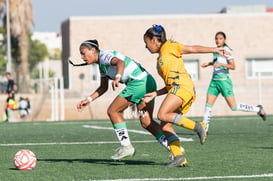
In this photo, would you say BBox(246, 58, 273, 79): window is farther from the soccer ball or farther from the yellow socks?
the soccer ball

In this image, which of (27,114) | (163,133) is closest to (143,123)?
(163,133)

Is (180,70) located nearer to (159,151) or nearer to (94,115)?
(159,151)

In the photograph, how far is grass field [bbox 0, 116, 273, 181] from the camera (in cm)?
898

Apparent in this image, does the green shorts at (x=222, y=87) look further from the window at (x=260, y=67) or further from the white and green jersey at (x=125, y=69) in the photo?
the window at (x=260, y=67)

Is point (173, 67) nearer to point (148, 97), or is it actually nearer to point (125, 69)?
point (148, 97)

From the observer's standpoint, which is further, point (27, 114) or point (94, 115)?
point (27, 114)

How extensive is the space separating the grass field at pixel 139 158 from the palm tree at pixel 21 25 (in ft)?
109

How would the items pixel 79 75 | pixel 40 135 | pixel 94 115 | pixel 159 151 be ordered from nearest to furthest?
pixel 159 151 → pixel 40 135 → pixel 94 115 → pixel 79 75

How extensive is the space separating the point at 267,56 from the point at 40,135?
110 feet

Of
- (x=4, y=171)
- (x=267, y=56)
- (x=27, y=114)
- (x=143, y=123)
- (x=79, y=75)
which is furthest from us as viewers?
(x=267, y=56)

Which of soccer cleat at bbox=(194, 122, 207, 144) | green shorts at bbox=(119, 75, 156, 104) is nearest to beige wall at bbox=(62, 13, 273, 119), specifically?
green shorts at bbox=(119, 75, 156, 104)

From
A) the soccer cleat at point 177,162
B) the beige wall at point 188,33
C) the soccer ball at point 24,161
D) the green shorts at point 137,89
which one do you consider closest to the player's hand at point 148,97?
the green shorts at point 137,89

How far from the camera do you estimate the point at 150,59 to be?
47.8 m

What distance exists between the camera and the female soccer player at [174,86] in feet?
32.0
